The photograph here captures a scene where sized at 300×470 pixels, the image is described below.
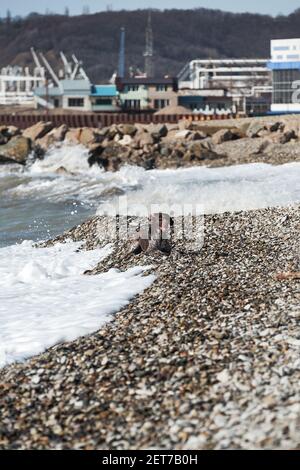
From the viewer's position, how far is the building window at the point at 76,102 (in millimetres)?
72619

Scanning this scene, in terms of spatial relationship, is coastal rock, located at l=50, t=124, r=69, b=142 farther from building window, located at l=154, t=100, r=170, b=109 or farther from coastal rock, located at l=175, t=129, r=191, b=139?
building window, located at l=154, t=100, r=170, b=109

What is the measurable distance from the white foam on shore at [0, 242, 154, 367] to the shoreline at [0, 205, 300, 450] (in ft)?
0.96

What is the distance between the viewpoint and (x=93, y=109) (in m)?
71.4

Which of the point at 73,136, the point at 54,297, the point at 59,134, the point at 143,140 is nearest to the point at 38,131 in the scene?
the point at 59,134

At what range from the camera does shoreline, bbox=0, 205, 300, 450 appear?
6016 millimetres

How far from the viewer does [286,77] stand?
193ft

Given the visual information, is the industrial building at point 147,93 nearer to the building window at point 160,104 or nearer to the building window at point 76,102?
the building window at point 160,104

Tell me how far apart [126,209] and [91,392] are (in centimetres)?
1141

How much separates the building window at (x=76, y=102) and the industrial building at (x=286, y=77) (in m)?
20.7

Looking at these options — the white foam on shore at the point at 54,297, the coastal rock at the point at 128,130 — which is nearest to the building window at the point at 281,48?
the coastal rock at the point at 128,130

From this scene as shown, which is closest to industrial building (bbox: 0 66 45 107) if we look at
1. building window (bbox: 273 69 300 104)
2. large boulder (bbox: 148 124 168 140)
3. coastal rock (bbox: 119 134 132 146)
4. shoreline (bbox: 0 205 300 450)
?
building window (bbox: 273 69 300 104)

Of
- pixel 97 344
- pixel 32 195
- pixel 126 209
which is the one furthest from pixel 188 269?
pixel 32 195
